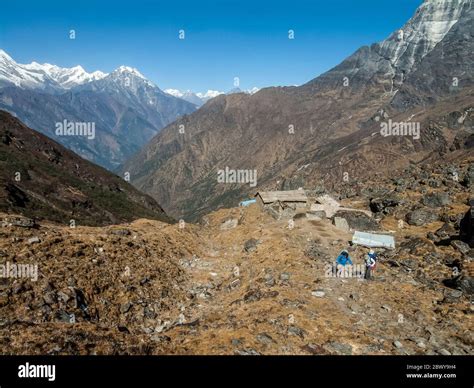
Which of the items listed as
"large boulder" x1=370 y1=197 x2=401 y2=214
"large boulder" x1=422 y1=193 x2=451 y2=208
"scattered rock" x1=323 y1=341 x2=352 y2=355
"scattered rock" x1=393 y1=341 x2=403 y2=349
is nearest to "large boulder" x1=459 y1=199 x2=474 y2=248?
"large boulder" x1=422 y1=193 x2=451 y2=208

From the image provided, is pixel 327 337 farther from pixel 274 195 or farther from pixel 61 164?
pixel 61 164

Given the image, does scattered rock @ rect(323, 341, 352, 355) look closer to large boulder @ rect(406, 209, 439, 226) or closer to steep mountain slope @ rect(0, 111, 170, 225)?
large boulder @ rect(406, 209, 439, 226)

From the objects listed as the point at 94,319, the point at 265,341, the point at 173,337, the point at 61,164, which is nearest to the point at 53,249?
the point at 94,319

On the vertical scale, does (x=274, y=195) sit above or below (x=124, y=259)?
above

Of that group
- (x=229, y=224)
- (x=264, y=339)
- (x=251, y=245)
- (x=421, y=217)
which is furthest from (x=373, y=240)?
(x=264, y=339)

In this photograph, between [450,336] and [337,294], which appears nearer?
[450,336]
